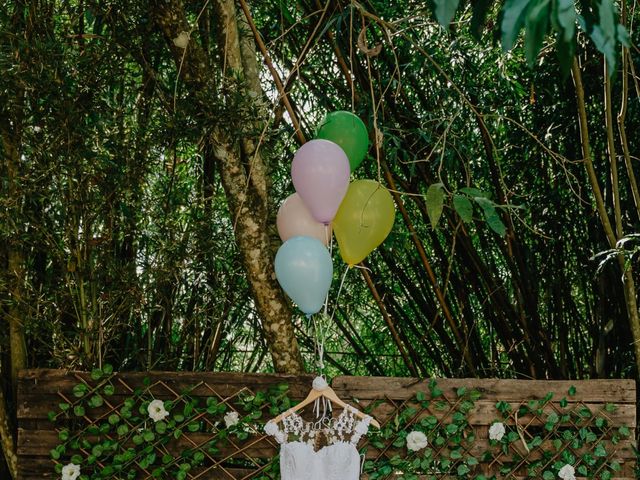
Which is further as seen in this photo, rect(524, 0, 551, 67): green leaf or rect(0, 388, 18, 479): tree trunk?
rect(0, 388, 18, 479): tree trunk

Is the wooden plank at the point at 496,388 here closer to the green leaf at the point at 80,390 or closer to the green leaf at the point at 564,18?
the green leaf at the point at 80,390

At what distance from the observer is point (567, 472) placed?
2.79 metres

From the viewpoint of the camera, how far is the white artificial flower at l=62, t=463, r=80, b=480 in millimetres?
2730

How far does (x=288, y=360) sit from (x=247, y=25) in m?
1.25

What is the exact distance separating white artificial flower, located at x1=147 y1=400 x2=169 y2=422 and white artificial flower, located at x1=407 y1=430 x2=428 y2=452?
2.81 feet

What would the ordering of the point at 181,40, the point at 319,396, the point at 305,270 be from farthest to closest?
the point at 181,40 → the point at 319,396 → the point at 305,270

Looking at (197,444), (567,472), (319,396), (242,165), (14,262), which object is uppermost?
(242,165)

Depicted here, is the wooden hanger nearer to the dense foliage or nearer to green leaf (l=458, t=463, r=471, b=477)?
green leaf (l=458, t=463, r=471, b=477)

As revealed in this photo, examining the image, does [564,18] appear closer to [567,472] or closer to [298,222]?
[298,222]

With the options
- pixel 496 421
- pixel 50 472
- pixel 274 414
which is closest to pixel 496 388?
pixel 496 421

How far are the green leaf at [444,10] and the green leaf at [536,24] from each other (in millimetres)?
119

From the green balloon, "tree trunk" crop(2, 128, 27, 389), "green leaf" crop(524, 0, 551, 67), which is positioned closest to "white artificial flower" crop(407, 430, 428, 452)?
the green balloon

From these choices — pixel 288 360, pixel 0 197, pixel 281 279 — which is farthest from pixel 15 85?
pixel 288 360

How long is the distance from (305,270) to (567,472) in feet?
4.10
